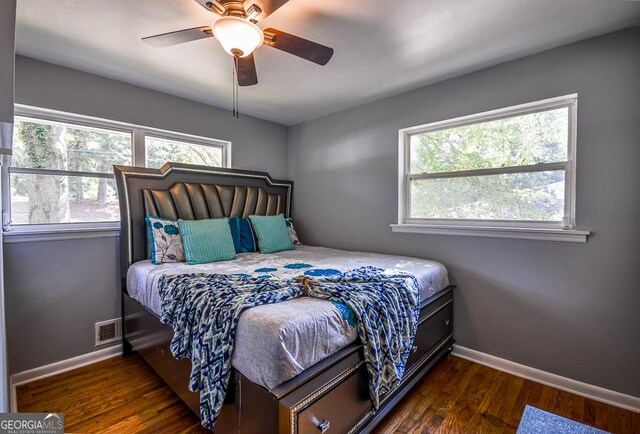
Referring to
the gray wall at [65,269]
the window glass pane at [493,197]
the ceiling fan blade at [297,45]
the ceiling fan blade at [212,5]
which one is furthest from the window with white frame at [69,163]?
the window glass pane at [493,197]

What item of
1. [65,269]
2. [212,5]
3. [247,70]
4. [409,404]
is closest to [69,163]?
[65,269]

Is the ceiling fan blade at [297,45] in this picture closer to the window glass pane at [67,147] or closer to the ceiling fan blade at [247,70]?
the ceiling fan blade at [247,70]

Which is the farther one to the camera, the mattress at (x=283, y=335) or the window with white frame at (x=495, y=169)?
the window with white frame at (x=495, y=169)

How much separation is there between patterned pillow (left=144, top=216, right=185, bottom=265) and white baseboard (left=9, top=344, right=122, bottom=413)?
2.99 feet

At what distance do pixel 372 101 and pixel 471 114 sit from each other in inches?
40.2

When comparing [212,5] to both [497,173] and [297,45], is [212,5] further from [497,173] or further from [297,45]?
[497,173]

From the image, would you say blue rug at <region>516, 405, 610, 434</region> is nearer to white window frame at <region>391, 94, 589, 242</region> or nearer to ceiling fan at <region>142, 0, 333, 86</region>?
white window frame at <region>391, 94, 589, 242</region>

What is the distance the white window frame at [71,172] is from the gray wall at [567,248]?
2.38 meters

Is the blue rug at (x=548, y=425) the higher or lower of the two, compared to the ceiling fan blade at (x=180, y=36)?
lower

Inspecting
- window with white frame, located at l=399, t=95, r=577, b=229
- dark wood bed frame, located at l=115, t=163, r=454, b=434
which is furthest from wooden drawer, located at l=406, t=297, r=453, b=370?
window with white frame, located at l=399, t=95, r=577, b=229

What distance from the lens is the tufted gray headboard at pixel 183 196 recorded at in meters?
2.55

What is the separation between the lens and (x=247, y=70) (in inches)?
75.4

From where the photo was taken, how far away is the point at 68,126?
242 cm

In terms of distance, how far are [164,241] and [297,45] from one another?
1862 mm
